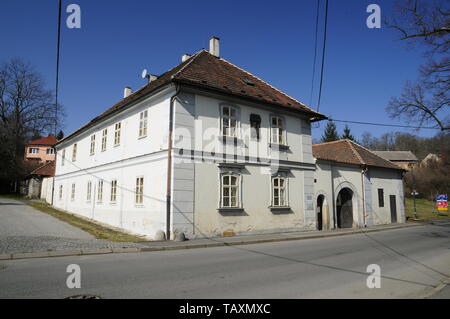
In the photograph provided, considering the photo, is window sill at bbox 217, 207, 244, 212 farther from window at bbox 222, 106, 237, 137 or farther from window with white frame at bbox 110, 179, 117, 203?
window with white frame at bbox 110, 179, 117, 203

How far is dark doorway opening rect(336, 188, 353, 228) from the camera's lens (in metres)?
22.1

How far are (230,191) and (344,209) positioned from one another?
11.3 m

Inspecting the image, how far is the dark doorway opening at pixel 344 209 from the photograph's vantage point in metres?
22.1

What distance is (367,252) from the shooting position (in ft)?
36.0

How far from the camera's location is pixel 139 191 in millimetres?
15781

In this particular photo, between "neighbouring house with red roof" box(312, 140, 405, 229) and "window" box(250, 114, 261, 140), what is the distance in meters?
5.45

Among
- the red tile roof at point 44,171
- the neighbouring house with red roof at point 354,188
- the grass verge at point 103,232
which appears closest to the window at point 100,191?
the grass verge at point 103,232

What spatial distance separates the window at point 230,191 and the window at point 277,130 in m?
3.74

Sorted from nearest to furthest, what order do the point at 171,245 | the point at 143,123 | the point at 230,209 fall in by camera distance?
the point at 171,245
the point at 230,209
the point at 143,123

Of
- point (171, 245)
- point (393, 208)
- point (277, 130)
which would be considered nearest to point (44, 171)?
point (277, 130)

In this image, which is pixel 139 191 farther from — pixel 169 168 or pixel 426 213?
pixel 426 213

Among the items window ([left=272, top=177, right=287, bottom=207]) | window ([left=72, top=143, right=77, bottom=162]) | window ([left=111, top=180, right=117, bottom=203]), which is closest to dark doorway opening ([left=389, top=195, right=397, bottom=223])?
window ([left=272, top=177, right=287, bottom=207])

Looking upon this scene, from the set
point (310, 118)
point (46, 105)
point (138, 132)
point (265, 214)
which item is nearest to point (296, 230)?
point (265, 214)
